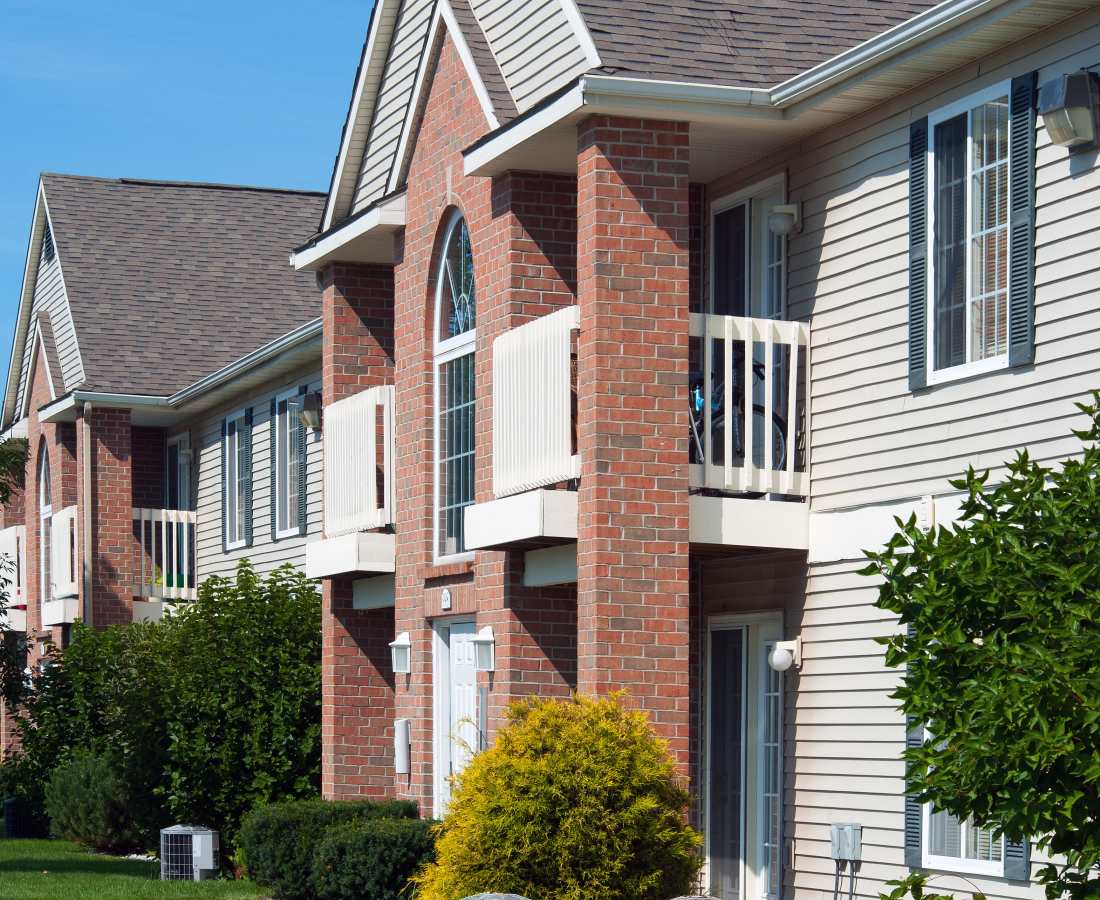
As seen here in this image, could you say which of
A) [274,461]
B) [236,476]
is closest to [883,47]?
[274,461]

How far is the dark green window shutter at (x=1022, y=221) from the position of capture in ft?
38.4

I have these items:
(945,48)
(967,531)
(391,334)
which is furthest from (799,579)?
(391,334)

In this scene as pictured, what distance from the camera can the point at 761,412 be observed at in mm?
14578

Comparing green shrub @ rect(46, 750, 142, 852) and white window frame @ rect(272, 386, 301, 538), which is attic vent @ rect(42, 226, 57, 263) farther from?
green shrub @ rect(46, 750, 142, 852)

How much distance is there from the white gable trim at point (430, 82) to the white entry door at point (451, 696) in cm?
426

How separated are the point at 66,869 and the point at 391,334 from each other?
7049 mm

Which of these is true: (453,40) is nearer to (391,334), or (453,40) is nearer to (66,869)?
(391,334)

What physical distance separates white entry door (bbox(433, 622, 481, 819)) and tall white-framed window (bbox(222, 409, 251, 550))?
9.72 m

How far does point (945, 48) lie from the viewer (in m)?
12.1

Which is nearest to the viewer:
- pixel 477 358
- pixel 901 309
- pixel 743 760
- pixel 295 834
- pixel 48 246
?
pixel 901 309

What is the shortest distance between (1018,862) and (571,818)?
2.76 metres

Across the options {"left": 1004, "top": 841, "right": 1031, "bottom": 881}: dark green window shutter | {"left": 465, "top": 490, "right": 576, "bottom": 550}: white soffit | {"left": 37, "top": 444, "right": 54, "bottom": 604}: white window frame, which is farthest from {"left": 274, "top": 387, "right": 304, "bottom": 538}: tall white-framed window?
{"left": 1004, "top": 841, "right": 1031, "bottom": 881}: dark green window shutter

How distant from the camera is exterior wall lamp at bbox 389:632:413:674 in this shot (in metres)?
18.0

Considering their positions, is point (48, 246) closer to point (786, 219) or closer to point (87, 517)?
point (87, 517)
